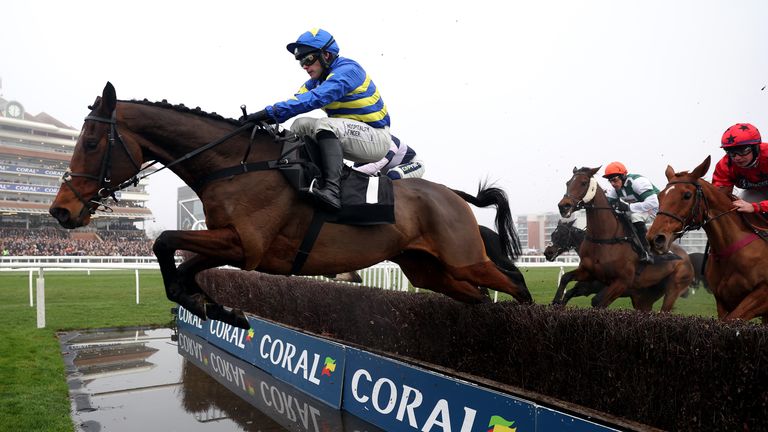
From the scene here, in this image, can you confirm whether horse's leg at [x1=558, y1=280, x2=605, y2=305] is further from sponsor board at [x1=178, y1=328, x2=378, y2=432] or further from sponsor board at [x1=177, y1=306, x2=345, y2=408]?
sponsor board at [x1=178, y1=328, x2=378, y2=432]

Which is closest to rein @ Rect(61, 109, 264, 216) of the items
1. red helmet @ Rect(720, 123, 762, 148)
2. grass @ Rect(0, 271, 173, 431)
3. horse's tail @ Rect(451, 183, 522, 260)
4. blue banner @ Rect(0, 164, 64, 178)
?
grass @ Rect(0, 271, 173, 431)

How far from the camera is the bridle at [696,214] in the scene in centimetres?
448

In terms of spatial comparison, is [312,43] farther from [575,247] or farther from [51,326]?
[51,326]

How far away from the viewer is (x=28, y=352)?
22.5 ft

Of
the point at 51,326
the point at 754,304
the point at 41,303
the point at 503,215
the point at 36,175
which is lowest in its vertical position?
the point at 51,326

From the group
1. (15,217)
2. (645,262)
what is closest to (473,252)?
(645,262)

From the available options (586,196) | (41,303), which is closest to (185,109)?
(586,196)

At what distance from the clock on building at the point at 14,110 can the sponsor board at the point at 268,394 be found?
282 feet

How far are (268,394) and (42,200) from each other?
6641 centimetres

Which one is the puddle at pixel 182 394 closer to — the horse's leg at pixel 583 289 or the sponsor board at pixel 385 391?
the sponsor board at pixel 385 391

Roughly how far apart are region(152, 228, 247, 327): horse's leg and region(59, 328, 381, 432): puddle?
4.13 ft

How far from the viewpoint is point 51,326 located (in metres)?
9.11

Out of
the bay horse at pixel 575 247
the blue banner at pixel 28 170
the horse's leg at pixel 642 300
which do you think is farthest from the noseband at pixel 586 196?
the blue banner at pixel 28 170

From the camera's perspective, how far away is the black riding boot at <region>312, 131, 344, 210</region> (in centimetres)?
350
